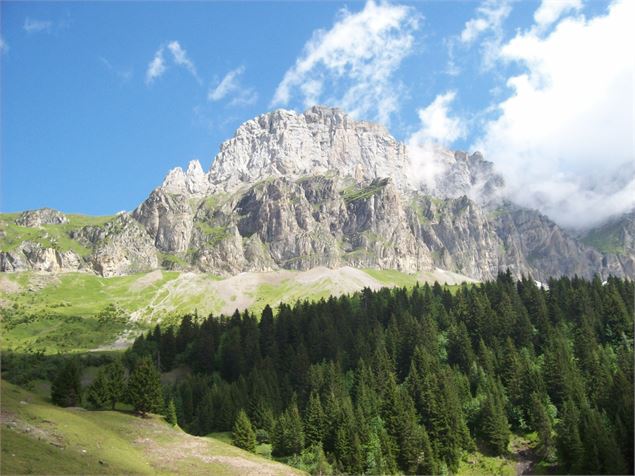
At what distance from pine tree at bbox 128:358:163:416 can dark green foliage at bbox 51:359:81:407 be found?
909 cm

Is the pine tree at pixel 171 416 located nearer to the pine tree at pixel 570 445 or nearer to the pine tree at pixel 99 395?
the pine tree at pixel 99 395

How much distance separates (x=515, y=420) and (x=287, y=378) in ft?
192

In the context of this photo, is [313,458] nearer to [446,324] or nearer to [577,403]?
[577,403]

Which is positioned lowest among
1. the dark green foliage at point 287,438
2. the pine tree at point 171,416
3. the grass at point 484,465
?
the grass at point 484,465

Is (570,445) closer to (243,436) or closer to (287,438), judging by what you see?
(287,438)

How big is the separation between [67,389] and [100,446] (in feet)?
89.9

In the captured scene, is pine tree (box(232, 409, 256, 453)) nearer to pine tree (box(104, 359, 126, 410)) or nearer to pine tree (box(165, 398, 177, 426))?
pine tree (box(165, 398, 177, 426))

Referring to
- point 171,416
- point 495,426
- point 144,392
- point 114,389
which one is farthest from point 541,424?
point 114,389

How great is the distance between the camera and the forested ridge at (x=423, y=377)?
100938 millimetres

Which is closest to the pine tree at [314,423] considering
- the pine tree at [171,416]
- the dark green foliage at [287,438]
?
the dark green foliage at [287,438]

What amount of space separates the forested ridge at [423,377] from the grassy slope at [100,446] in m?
13.0

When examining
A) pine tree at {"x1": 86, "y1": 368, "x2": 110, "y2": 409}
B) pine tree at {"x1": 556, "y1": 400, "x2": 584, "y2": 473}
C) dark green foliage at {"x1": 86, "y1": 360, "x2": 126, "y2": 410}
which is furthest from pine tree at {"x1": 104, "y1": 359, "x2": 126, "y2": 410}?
pine tree at {"x1": 556, "y1": 400, "x2": 584, "y2": 473}

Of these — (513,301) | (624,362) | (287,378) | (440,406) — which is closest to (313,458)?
(440,406)

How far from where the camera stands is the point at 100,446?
65.8 meters
